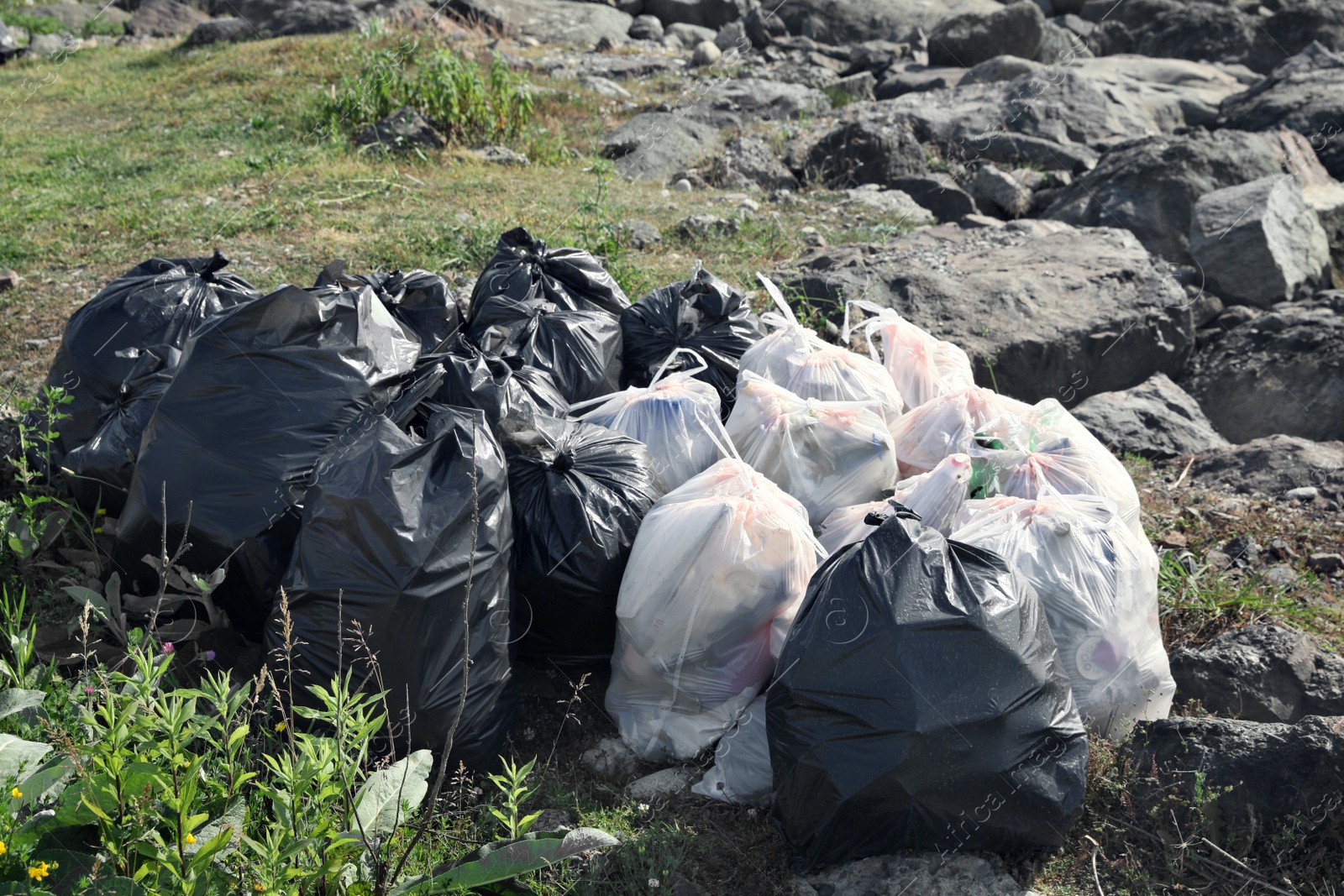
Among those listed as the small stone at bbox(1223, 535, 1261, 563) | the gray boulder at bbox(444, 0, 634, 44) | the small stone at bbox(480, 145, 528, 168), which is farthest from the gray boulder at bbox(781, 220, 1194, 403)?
the gray boulder at bbox(444, 0, 634, 44)

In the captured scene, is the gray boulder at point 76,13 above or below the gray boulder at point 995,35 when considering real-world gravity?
above

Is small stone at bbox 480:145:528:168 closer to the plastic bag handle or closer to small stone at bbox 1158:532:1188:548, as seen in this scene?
the plastic bag handle

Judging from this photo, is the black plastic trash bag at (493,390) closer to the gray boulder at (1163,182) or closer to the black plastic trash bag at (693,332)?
the black plastic trash bag at (693,332)

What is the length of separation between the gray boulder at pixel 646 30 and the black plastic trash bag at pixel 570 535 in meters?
12.2

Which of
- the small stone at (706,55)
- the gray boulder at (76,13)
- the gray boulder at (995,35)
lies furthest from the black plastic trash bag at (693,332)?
the gray boulder at (76,13)

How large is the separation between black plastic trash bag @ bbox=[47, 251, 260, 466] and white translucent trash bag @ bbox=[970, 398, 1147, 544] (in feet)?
7.62

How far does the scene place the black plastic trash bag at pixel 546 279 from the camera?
3.35m

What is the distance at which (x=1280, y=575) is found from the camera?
3150mm

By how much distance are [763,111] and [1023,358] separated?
495cm

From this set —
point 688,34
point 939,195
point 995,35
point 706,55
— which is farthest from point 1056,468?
point 688,34

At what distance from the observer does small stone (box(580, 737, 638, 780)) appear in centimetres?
225

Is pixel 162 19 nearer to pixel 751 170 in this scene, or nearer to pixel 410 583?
pixel 751 170

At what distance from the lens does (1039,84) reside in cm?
797

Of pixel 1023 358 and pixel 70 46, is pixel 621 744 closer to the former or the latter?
pixel 1023 358
